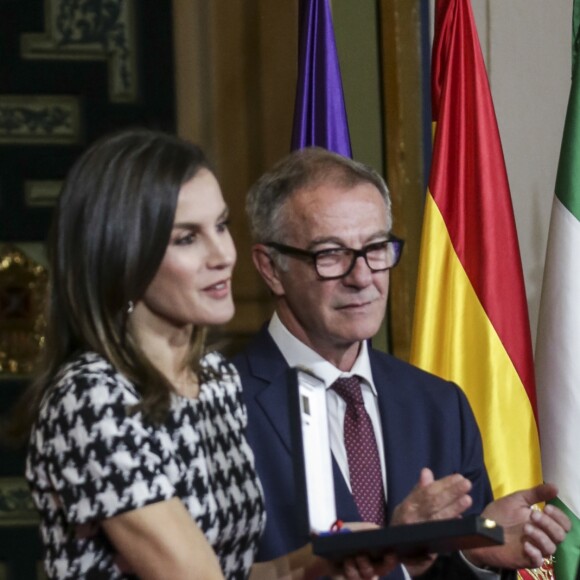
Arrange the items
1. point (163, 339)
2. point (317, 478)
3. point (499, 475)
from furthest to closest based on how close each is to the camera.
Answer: point (499, 475)
point (163, 339)
point (317, 478)

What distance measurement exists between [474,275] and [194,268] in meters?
1.61

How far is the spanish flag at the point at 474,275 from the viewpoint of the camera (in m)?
3.28

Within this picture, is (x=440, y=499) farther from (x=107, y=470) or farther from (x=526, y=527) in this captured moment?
(x=107, y=470)

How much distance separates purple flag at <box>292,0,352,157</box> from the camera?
339 cm

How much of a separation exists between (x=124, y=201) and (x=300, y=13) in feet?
6.03

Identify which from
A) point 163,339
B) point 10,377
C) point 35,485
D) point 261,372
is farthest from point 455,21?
point 35,485

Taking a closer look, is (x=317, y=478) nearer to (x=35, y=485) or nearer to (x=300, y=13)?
(x=35, y=485)

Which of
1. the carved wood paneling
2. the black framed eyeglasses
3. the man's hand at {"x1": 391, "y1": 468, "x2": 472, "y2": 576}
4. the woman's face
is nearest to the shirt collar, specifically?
the black framed eyeglasses

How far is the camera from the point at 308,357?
8.61 ft

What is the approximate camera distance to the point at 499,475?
3232mm

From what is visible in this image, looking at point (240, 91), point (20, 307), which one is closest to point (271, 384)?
point (20, 307)

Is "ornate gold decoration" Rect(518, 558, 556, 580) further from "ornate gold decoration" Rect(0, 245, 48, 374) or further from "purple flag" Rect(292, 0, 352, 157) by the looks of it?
"ornate gold decoration" Rect(0, 245, 48, 374)

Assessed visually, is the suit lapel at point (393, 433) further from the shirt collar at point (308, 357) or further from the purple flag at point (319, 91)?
the purple flag at point (319, 91)

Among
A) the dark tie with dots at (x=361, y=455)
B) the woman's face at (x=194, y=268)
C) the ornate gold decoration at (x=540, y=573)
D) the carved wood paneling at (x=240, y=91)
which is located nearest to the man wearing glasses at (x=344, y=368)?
the dark tie with dots at (x=361, y=455)
